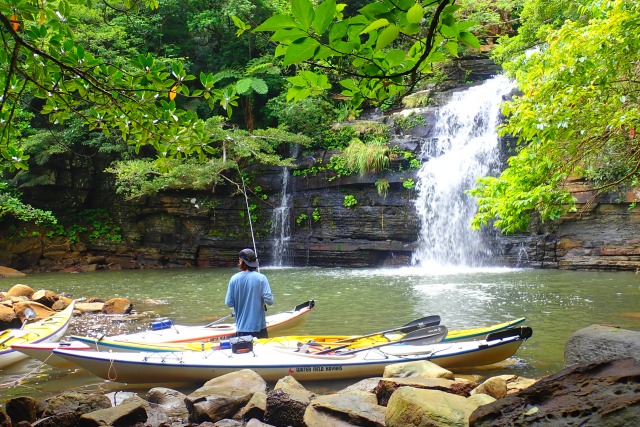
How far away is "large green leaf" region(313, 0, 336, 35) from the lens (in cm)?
Result: 131

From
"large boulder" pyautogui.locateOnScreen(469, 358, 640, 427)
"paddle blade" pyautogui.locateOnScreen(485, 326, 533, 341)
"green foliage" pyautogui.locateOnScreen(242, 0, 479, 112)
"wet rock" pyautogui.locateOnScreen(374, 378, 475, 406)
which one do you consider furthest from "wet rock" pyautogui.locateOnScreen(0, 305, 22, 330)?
"green foliage" pyautogui.locateOnScreen(242, 0, 479, 112)

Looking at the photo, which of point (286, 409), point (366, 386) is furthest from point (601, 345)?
point (286, 409)

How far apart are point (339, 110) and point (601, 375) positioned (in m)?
18.8

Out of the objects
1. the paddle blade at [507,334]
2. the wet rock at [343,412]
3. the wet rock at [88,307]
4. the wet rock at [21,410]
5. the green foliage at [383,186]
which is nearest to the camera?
the wet rock at [343,412]

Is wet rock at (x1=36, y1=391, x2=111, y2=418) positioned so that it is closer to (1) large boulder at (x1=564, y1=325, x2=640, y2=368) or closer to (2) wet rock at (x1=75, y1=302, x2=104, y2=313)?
(1) large boulder at (x1=564, y1=325, x2=640, y2=368)

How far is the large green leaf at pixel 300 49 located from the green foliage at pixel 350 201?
643 inches

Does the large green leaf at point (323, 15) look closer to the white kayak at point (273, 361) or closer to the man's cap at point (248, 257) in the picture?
the white kayak at point (273, 361)

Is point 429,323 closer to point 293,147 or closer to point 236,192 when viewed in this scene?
point 236,192

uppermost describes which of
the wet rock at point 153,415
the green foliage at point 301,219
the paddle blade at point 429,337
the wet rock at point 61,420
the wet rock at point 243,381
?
the green foliage at point 301,219

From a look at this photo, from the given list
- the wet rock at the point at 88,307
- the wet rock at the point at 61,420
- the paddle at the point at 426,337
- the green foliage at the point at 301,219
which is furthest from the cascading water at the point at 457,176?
the wet rock at the point at 61,420

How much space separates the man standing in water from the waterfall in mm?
12769

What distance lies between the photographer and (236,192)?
18.2 meters

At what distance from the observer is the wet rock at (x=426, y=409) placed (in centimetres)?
311

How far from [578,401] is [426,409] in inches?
40.6
